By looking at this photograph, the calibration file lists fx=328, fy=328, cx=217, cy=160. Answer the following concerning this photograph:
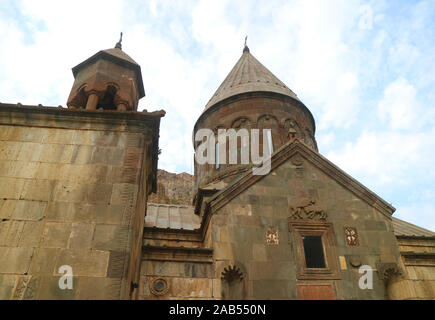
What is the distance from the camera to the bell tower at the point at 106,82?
23.1 ft

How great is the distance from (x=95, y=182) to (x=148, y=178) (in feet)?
7.54

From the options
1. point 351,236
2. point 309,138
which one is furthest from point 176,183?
point 351,236

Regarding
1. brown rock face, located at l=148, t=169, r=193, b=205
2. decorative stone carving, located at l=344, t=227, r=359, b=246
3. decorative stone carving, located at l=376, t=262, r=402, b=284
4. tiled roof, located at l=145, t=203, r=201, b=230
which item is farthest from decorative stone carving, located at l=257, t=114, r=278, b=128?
brown rock face, located at l=148, t=169, r=193, b=205

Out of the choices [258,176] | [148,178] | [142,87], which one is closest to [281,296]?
[258,176]

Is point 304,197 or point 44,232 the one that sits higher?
point 304,197

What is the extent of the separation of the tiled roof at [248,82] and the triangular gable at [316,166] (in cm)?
588

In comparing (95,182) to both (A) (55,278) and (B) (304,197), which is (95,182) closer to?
(A) (55,278)

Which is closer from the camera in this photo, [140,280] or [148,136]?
[148,136]

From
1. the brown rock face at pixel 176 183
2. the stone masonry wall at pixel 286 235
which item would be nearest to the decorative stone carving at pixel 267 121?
the stone masonry wall at pixel 286 235

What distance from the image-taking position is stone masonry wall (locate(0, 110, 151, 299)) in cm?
442

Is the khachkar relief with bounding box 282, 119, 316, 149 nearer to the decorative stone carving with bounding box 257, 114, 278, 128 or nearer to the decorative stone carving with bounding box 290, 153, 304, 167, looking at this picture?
the decorative stone carving with bounding box 257, 114, 278, 128

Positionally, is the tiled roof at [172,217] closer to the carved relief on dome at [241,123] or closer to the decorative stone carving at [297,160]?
the decorative stone carving at [297,160]

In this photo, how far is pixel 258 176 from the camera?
8.38m

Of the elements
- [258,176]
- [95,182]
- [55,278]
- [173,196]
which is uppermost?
[173,196]
